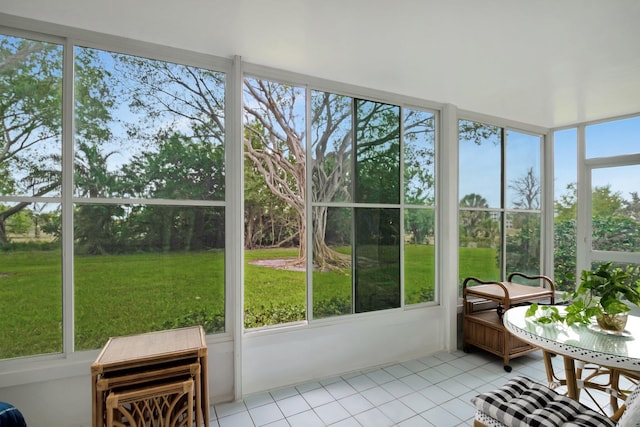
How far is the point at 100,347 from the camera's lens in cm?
199

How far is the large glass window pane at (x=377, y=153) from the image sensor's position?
2.88 m

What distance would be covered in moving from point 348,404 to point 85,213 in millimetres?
2298

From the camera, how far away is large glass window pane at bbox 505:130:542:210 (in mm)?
3721

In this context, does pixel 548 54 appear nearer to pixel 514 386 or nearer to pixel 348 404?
pixel 514 386

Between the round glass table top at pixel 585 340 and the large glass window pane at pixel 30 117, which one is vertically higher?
the large glass window pane at pixel 30 117

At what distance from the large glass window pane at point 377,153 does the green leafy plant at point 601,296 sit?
155 cm

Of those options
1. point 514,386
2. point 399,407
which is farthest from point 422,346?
point 514,386

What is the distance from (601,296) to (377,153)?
1965 millimetres

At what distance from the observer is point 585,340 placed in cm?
165

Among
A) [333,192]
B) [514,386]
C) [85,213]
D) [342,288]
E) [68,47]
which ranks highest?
[68,47]

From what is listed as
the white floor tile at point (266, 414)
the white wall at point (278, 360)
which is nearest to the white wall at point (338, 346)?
the white wall at point (278, 360)

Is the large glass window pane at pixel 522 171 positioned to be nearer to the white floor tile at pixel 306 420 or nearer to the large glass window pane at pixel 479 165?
the large glass window pane at pixel 479 165

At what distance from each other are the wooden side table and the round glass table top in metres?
1.90

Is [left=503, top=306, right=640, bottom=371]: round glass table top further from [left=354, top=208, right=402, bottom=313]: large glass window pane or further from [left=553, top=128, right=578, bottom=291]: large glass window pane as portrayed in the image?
[left=553, top=128, right=578, bottom=291]: large glass window pane
